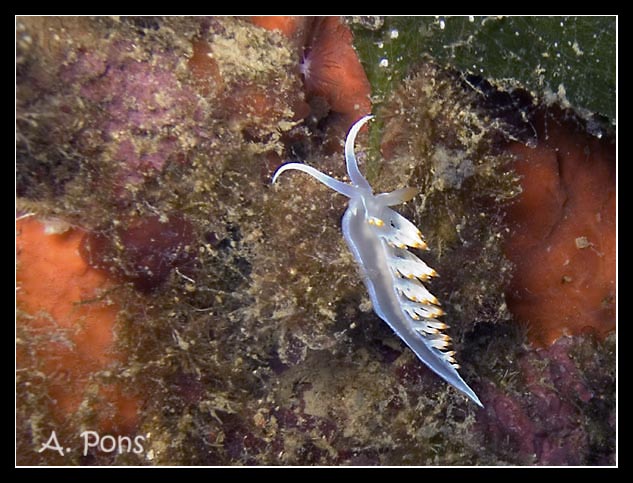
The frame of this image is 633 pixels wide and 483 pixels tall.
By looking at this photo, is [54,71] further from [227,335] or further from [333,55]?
[227,335]

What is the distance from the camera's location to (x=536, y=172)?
2.78 meters

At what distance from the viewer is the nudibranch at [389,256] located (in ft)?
7.30

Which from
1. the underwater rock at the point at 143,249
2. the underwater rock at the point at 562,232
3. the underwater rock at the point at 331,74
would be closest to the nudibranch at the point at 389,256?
the underwater rock at the point at 331,74

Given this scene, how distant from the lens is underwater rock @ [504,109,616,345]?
9.11 feet

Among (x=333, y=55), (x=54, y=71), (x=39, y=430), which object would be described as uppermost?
(x=333, y=55)

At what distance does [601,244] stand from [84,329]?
3.51 m

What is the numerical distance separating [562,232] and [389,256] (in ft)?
5.01

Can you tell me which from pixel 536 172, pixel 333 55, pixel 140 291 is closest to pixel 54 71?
pixel 140 291

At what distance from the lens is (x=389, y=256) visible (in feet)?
7.52

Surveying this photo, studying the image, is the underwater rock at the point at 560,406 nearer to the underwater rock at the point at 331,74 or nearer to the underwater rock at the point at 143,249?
the underwater rock at the point at 331,74

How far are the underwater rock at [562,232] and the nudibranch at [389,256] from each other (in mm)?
1006

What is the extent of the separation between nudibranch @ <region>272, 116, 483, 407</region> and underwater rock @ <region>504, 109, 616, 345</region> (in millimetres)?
1006
